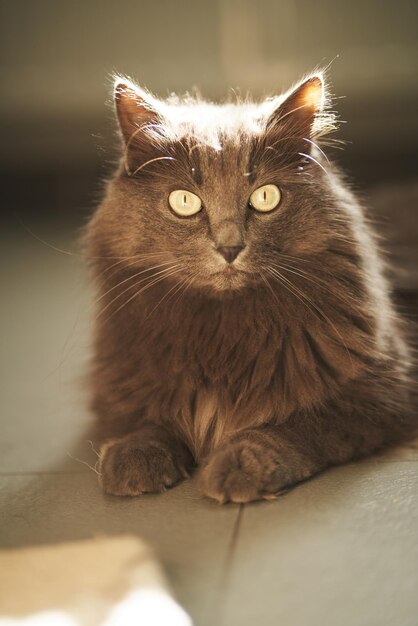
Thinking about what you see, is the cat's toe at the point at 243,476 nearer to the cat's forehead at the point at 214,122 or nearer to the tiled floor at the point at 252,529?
the tiled floor at the point at 252,529

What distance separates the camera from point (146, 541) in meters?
1.53

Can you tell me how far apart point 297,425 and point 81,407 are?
0.77 metres

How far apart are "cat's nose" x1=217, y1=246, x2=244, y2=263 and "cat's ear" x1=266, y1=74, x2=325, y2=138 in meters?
0.34

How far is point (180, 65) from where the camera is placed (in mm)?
4605

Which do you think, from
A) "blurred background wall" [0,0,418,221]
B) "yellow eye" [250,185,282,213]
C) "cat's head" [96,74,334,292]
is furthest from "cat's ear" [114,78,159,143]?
"blurred background wall" [0,0,418,221]

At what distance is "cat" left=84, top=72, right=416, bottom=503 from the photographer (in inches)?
69.8

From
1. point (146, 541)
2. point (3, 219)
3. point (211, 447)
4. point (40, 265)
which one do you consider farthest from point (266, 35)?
point (146, 541)

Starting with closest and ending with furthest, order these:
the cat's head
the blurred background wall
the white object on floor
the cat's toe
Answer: the white object on floor → the cat's toe → the cat's head → the blurred background wall

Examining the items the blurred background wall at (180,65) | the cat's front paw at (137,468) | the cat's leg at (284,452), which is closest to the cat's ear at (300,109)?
the cat's leg at (284,452)

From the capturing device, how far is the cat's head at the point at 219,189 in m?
1.75

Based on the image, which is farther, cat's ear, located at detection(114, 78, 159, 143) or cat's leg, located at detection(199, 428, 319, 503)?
cat's ear, located at detection(114, 78, 159, 143)

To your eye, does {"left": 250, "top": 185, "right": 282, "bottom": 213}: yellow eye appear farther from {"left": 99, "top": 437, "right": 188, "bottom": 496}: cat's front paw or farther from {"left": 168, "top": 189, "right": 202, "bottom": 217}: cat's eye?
{"left": 99, "top": 437, "right": 188, "bottom": 496}: cat's front paw

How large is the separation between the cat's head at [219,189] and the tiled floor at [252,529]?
39 cm

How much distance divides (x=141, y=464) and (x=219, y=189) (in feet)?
2.10
